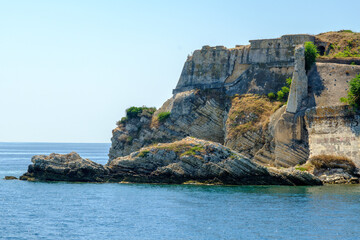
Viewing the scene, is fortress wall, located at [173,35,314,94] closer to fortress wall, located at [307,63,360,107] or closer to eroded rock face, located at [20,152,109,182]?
fortress wall, located at [307,63,360,107]

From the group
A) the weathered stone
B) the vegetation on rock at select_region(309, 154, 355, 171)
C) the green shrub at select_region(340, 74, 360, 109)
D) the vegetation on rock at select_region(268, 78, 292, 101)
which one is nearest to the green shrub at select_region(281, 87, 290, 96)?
the vegetation on rock at select_region(268, 78, 292, 101)

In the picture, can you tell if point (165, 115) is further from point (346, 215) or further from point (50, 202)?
point (346, 215)

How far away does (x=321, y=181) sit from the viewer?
194 ft

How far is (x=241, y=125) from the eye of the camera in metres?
71.2

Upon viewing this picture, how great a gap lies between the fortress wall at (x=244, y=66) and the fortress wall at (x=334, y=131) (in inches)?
437

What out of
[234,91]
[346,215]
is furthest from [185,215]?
[234,91]

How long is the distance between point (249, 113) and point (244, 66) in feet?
25.4

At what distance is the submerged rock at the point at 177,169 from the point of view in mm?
58656

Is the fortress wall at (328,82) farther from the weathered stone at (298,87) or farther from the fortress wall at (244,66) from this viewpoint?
the fortress wall at (244,66)

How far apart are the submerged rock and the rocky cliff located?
9cm

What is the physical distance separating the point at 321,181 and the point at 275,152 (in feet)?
24.5

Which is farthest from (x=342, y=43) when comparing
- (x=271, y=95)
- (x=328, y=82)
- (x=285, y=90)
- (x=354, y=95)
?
(x=354, y=95)

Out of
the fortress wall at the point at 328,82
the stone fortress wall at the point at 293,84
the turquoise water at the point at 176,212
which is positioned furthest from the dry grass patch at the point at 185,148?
the fortress wall at the point at 328,82

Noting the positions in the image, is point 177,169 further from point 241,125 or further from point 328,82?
point 328,82
